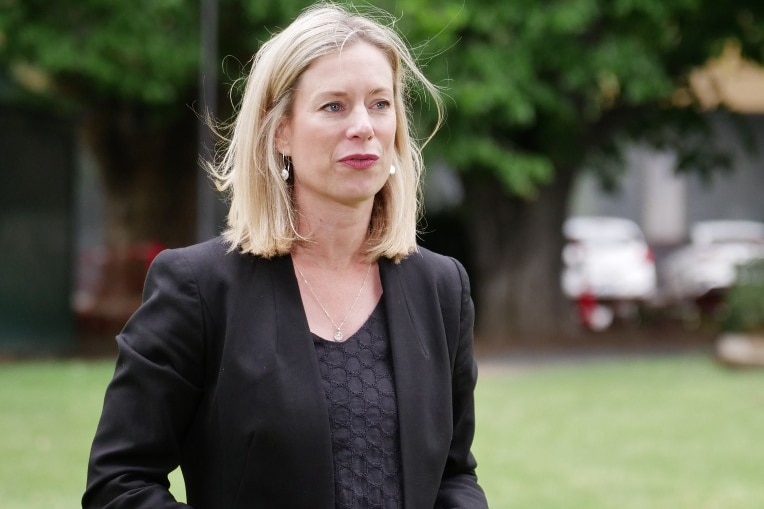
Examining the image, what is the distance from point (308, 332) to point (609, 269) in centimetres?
2724

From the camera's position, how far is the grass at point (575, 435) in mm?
9008

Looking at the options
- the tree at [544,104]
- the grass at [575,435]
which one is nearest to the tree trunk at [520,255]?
the tree at [544,104]

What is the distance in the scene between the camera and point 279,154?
9.27ft

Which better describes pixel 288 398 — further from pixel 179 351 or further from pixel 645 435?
pixel 645 435

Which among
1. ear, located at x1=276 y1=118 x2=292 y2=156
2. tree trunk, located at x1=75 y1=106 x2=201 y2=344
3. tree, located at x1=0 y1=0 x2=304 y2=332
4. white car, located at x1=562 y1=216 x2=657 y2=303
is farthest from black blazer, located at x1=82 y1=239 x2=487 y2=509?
white car, located at x1=562 y1=216 x2=657 y2=303

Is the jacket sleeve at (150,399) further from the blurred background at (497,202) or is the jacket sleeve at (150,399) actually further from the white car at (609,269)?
the white car at (609,269)

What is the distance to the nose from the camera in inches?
105

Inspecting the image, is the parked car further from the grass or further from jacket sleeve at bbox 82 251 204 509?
jacket sleeve at bbox 82 251 204 509

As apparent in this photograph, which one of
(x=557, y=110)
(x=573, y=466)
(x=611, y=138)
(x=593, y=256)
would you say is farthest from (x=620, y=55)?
(x=593, y=256)

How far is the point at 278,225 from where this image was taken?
9.05 ft

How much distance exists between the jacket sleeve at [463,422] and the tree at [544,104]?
11004mm

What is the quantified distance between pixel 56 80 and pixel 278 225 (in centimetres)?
1732

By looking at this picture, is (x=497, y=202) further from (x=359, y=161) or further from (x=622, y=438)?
(x=359, y=161)

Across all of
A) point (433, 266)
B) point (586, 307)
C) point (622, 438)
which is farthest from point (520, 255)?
point (433, 266)
